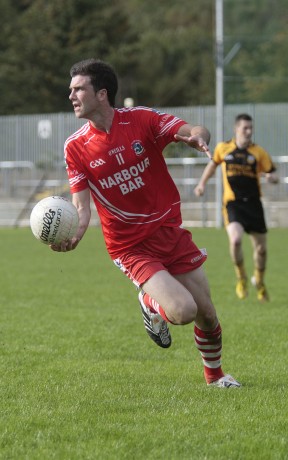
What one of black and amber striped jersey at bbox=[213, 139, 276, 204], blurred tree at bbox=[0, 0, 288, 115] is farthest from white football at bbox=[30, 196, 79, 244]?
blurred tree at bbox=[0, 0, 288, 115]

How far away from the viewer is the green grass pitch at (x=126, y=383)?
18.1 feet

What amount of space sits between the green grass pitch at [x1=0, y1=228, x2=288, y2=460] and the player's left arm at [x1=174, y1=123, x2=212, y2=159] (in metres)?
1.63

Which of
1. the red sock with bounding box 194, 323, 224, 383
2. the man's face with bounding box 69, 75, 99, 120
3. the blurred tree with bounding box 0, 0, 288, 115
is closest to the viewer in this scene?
the man's face with bounding box 69, 75, 99, 120

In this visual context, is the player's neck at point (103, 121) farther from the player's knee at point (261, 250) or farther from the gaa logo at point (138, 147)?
the player's knee at point (261, 250)

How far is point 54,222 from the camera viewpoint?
22.0ft

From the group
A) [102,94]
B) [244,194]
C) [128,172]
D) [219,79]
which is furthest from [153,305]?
[219,79]

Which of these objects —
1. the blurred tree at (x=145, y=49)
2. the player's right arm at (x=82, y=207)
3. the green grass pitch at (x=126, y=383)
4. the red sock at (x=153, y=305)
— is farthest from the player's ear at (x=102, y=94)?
the blurred tree at (x=145, y=49)

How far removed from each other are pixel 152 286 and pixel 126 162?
860 millimetres

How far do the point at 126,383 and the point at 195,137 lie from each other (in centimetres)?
194

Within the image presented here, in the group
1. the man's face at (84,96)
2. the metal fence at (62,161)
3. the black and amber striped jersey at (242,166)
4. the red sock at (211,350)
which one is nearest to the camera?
the man's face at (84,96)

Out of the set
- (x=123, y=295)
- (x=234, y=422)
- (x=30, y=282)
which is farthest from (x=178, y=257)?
(x=30, y=282)

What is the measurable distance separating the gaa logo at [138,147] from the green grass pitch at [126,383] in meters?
1.63

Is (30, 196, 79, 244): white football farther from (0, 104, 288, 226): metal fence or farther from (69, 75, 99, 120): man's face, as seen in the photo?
(0, 104, 288, 226): metal fence

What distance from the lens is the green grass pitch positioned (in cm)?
551
